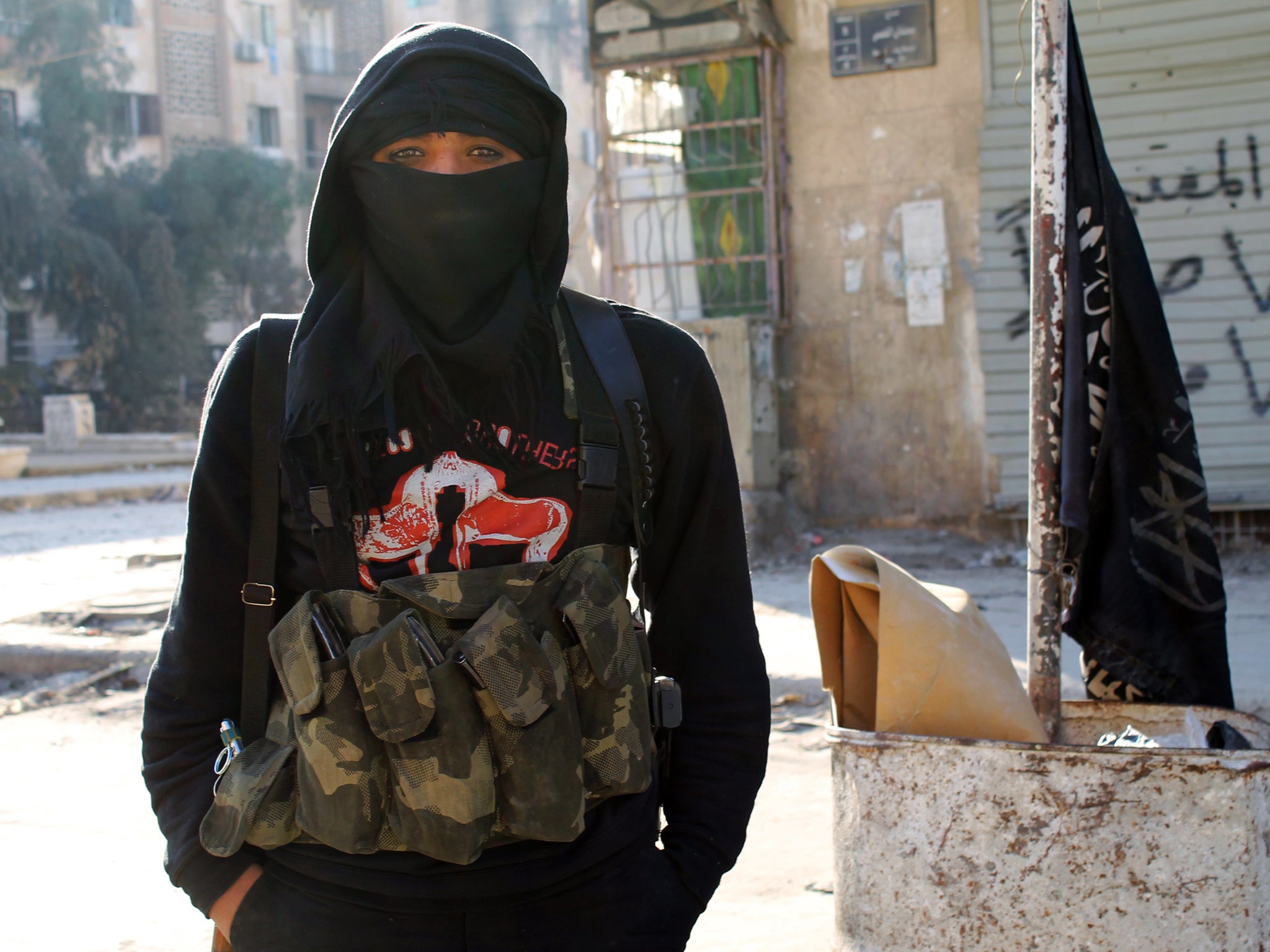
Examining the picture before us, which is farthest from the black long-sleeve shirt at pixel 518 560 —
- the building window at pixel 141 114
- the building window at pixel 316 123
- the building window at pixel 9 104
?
the building window at pixel 316 123

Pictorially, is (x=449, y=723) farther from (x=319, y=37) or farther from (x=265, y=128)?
(x=319, y=37)

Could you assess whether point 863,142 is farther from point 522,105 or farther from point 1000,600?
point 522,105

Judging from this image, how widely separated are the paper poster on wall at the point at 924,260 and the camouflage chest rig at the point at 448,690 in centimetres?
615

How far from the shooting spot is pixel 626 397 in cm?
144

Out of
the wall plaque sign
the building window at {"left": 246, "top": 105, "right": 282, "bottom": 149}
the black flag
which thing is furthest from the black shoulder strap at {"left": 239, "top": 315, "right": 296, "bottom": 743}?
the building window at {"left": 246, "top": 105, "right": 282, "bottom": 149}

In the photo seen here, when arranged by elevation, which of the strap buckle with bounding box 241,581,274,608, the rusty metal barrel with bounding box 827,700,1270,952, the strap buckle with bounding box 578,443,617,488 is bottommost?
the rusty metal barrel with bounding box 827,700,1270,952

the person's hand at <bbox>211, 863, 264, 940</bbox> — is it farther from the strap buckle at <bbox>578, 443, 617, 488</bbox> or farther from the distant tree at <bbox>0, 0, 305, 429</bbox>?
the distant tree at <bbox>0, 0, 305, 429</bbox>

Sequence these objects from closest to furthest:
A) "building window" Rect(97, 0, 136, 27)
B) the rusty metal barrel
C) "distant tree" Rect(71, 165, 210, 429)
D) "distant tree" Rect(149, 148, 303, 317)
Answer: the rusty metal barrel
"distant tree" Rect(71, 165, 210, 429)
"distant tree" Rect(149, 148, 303, 317)
"building window" Rect(97, 0, 136, 27)

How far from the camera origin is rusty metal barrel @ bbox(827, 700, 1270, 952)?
2.00 meters

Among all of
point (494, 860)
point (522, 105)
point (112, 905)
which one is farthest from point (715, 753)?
point (112, 905)

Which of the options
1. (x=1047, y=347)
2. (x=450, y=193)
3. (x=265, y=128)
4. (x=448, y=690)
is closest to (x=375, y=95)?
(x=450, y=193)

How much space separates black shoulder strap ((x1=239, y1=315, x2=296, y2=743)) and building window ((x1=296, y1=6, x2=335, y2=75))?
42209mm

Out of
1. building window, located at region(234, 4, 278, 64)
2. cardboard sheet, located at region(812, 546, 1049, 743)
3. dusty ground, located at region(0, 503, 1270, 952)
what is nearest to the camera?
cardboard sheet, located at region(812, 546, 1049, 743)

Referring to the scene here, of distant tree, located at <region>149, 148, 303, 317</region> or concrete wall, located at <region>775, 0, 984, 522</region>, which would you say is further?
distant tree, located at <region>149, 148, 303, 317</region>
